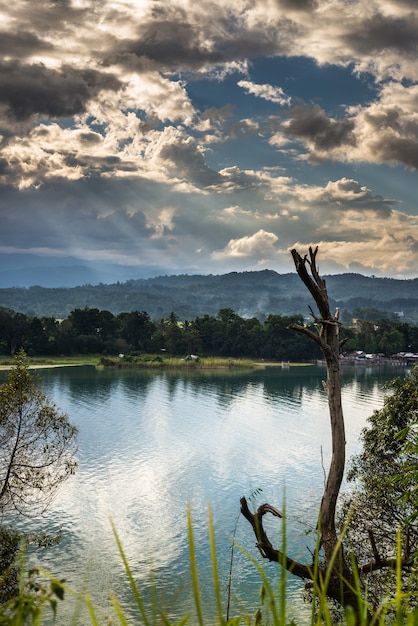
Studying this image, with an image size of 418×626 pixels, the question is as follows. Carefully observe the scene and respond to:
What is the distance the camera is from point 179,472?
36.3 m

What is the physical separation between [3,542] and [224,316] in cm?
9259

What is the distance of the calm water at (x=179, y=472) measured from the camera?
74.3 ft

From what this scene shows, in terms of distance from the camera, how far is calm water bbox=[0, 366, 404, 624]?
22641 millimetres

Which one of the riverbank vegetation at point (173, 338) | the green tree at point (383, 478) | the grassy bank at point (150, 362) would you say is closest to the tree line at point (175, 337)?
the riverbank vegetation at point (173, 338)

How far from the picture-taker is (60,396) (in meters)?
60.7

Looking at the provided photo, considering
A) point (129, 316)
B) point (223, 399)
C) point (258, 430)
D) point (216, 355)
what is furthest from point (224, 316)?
point (258, 430)

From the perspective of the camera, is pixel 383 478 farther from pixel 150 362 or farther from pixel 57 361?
pixel 57 361

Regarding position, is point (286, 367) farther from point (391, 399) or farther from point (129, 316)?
point (391, 399)

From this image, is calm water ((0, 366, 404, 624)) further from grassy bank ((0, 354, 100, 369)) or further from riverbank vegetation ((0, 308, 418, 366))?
riverbank vegetation ((0, 308, 418, 366))

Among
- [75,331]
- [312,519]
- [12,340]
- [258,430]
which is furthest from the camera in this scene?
[75,331]

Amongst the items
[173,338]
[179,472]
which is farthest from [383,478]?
[173,338]

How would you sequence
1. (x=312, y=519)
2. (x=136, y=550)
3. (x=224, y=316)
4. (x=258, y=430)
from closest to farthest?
(x=136, y=550)
(x=312, y=519)
(x=258, y=430)
(x=224, y=316)

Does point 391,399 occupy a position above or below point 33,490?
above

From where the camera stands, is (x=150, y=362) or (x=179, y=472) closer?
(x=179, y=472)
